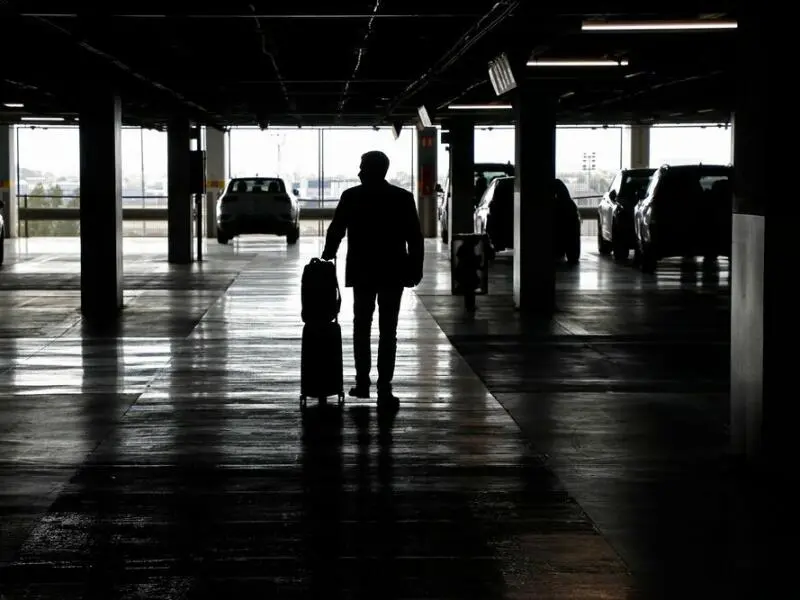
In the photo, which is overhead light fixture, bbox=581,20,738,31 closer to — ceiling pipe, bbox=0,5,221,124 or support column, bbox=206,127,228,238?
ceiling pipe, bbox=0,5,221,124

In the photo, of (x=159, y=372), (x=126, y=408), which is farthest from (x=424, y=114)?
(x=126, y=408)

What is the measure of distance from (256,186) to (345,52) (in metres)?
18.4

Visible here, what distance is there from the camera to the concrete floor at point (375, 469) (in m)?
5.43

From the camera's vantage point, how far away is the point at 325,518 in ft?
20.7

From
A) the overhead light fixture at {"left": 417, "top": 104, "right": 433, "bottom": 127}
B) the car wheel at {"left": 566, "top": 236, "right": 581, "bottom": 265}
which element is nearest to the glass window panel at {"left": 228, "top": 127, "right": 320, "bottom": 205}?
the overhead light fixture at {"left": 417, "top": 104, "right": 433, "bottom": 127}

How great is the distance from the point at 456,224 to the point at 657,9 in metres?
18.3

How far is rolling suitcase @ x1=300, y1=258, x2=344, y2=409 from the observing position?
372 inches

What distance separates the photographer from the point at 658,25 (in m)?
13.7

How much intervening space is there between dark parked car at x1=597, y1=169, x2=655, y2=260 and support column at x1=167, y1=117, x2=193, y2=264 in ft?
27.8

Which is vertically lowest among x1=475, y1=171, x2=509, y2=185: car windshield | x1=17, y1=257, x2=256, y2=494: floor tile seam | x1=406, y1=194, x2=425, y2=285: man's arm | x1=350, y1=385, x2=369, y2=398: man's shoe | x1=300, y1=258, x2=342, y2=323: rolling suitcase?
x1=17, y1=257, x2=256, y2=494: floor tile seam

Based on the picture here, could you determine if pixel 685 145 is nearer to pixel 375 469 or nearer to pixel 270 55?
pixel 270 55

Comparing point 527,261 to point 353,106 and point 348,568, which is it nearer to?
point 353,106

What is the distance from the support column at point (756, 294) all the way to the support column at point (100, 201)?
1057cm

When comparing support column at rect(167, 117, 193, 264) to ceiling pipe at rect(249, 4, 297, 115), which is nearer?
ceiling pipe at rect(249, 4, 297, 115)
